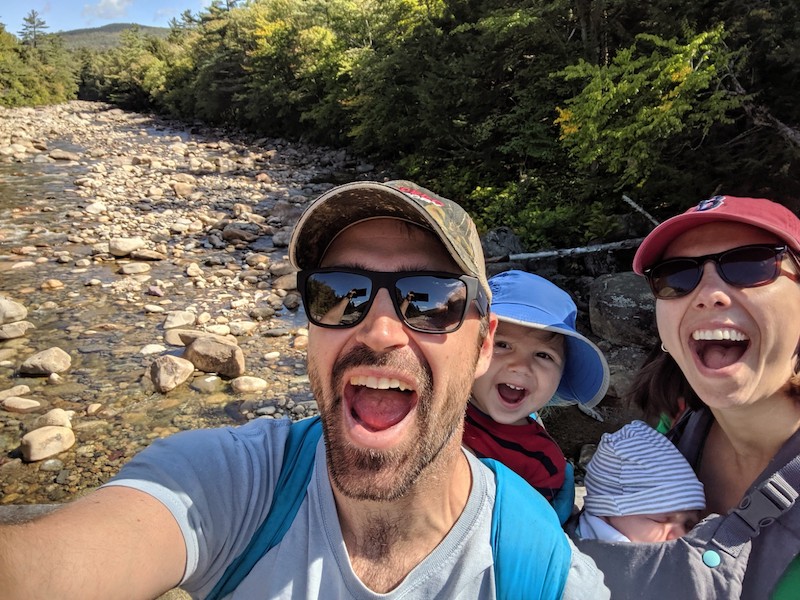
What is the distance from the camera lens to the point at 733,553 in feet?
4.93

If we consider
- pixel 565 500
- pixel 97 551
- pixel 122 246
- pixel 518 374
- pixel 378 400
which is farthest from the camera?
pixel 122 246

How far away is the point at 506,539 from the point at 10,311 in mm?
7929

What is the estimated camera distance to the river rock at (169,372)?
18.7 feet

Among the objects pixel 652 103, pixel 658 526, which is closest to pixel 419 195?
pixel 658 526

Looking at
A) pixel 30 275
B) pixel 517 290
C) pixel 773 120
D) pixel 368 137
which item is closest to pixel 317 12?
pixel 368 137

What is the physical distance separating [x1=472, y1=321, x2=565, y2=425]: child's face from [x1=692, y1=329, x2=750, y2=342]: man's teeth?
2.32 feet

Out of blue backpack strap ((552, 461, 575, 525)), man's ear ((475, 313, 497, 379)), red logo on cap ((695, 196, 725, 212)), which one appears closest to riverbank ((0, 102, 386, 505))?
blue backpack strap ((552, 461, 575, 525))


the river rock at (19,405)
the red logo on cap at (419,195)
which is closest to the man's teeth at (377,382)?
the red logo on cap at (419,195)

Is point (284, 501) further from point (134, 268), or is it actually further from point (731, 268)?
point (134, 268)

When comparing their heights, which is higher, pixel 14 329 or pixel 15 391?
pixel 14 329

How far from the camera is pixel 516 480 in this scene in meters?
1.57

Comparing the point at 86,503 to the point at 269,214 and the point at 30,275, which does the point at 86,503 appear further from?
the point at 269,214

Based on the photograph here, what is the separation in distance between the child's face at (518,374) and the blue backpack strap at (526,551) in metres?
0.84

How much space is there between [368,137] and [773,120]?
13094mm
